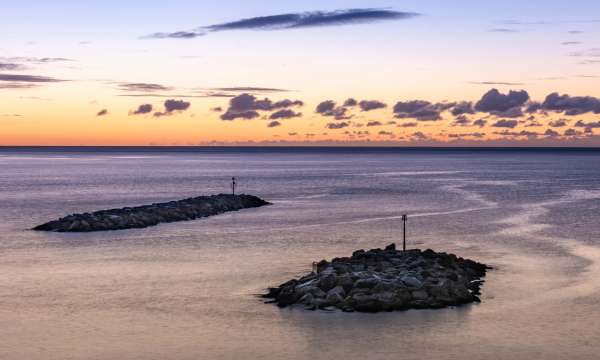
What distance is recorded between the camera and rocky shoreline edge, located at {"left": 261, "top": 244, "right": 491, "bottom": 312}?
35.8 meters

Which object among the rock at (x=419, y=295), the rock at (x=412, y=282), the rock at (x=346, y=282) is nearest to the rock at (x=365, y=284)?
the rock at (x=346, y=282)

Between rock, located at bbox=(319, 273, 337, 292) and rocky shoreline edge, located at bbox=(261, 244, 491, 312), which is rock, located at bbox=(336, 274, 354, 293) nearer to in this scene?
rocky shoreline edge, located at bbox=(261, 244, 491, 312)

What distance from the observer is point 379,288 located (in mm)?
36906

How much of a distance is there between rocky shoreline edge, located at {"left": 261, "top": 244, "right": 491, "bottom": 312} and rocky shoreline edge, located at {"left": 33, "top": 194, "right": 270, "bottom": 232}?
28.9m

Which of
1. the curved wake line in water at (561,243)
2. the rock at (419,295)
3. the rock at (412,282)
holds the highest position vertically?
the rock at (412,282)

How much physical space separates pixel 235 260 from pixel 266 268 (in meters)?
3.78

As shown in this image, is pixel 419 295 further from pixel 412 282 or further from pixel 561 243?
pixel 561 243

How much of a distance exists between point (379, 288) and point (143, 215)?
38.9m

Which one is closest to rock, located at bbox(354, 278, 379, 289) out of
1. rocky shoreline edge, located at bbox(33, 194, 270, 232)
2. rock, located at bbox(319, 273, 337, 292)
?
rock, located at bbox(319, 273, 337, 292)

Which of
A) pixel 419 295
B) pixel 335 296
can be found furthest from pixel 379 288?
pixel 335 296

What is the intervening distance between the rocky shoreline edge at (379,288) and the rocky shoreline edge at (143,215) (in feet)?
95.0

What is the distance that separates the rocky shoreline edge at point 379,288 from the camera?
118ft

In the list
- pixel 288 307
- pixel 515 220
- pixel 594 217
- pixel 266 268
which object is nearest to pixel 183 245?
pixel 266 268

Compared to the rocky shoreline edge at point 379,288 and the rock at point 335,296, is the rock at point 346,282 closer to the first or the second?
the rocky shoreline edge at point 379,288
